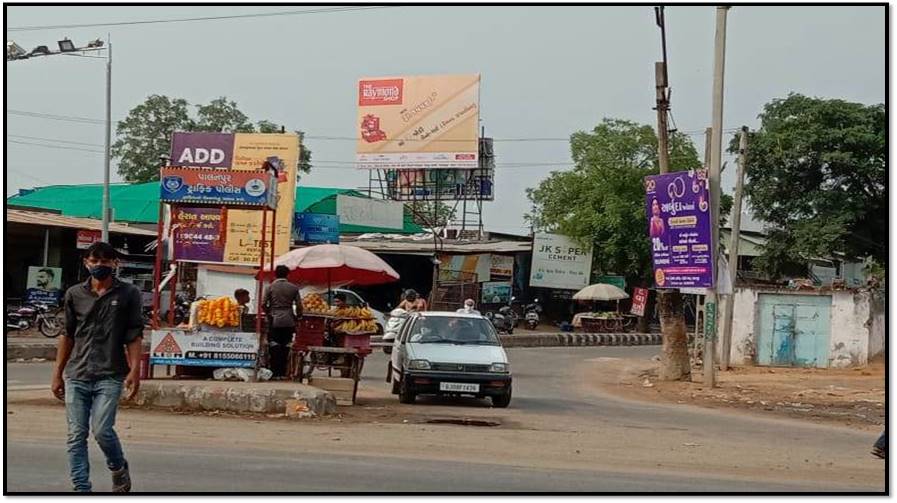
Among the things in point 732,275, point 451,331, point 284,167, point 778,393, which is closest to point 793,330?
point 732,275

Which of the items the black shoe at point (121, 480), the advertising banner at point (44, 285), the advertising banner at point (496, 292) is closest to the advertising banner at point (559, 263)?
the advertising banner at point (496, 292)

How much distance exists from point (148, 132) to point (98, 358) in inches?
2220

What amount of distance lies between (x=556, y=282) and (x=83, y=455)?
36755 millimetres

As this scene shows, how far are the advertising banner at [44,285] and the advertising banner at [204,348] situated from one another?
15.3m

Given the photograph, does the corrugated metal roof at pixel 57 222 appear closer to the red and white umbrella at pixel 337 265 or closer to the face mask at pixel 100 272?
the red and white umbrella at pixel 337 265

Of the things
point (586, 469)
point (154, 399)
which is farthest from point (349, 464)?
point (154, 399)

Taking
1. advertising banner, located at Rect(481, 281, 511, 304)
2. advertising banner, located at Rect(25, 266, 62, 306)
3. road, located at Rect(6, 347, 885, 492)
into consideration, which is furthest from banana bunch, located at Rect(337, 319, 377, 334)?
advertising banner, located at Rect(481, 281, 511, 304)

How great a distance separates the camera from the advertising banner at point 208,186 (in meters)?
13.0

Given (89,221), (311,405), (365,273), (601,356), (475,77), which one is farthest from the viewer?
(475,77)

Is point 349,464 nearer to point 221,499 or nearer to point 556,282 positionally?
point 221,499

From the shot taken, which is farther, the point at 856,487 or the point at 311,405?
the point at 311,405

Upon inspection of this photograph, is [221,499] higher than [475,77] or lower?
lower

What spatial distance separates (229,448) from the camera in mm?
9680

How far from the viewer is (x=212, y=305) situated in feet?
44.0
